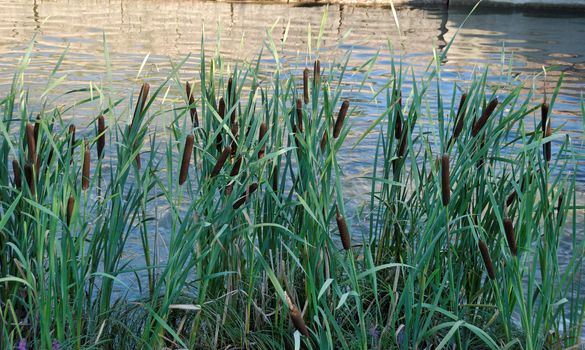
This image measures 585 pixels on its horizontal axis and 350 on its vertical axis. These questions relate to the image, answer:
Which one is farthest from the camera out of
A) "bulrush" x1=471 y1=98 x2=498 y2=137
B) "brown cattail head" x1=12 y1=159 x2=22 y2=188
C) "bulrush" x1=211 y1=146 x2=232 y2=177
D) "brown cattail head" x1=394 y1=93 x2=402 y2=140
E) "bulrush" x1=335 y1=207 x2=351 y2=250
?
"brown cattail head" x1=394 y1=93 x2=402 y2=140

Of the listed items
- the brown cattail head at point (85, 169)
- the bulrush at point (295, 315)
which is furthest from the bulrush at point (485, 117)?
the brown cattail head at point (85, 169)

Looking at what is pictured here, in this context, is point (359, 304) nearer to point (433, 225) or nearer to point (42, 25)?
point (433, 225)

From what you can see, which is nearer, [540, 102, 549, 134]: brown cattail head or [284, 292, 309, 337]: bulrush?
[284, 292, 309, 337]: bulrush

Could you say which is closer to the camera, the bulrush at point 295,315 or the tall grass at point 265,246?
the bulrush at point 295,315

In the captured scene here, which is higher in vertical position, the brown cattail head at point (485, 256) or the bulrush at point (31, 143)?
the bulrush at point (31, 143)

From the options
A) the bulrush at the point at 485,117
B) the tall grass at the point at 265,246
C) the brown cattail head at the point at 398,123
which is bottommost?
the tall grass at the point at 265,246

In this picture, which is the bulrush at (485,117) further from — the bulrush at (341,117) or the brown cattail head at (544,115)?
the bulrush at (341,117)

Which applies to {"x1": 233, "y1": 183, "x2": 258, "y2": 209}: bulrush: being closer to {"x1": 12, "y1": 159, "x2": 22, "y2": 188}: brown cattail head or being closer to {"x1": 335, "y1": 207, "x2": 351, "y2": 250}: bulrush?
{"x1": 335, "y1": 207, "x2": 351, "y2": 250}: bulrush

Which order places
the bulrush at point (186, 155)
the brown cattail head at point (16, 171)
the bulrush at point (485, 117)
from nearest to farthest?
the bulrush at point (186, 155), the brown cattail head at point (16, 171), the bulrush at point (485, 117)

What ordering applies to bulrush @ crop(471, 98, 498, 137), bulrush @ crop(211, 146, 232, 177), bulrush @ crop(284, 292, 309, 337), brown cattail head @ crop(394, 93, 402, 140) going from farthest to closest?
brown cattail head @ crop(394, 93, 402, 140), bulrush @ crop(471, 98, 498, 137), bulrush @ crop(211, 146, 232, 177), bulrush @ crop(284, 292, 309, 337)

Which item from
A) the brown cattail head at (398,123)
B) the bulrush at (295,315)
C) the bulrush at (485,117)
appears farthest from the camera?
the brown cattail head at (398,123)

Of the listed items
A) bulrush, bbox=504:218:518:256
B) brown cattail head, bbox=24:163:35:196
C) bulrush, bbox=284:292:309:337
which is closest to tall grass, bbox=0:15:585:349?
brown cattail head, bbox=24:163:35:196

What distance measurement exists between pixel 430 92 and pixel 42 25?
19.5 ft

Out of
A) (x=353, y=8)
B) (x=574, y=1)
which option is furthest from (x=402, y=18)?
→ (x=574, y=1)
